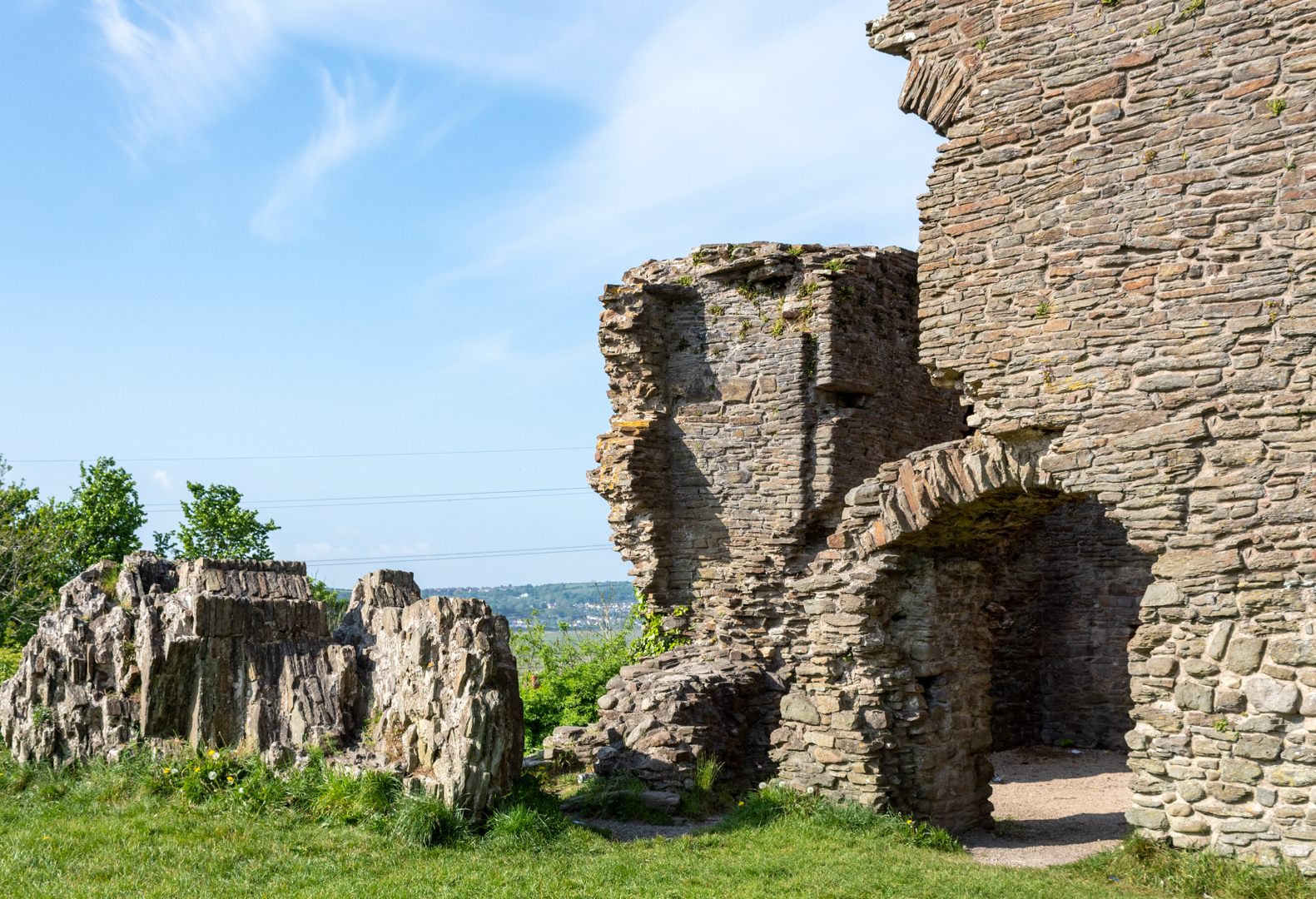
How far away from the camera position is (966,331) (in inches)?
351

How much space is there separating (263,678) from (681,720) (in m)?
4.25

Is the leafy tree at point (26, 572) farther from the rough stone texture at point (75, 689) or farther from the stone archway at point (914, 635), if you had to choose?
the stone archway at point (914, 635)

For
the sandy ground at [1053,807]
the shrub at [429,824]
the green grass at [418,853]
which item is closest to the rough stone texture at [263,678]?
the shrub at [429,824]

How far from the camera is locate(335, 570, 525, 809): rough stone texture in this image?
8.13 metres

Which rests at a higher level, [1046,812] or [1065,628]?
[1065,628]

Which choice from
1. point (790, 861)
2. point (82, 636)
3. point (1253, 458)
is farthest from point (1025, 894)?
point (82, 636)

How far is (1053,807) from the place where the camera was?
11367mm

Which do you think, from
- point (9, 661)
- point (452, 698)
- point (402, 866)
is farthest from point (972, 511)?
point (9, 661)

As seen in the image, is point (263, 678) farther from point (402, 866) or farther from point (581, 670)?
point (581, 670)

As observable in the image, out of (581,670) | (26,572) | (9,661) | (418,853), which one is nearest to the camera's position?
(418,853)

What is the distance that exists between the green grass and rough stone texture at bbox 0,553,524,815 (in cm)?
32

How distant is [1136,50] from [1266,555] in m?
4.06

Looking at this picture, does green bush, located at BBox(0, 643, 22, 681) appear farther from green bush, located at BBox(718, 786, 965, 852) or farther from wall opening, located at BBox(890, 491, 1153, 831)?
wall opening, located at BBox(890, 491, 1153, 831)

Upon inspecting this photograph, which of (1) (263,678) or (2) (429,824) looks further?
(1) (263,678)
